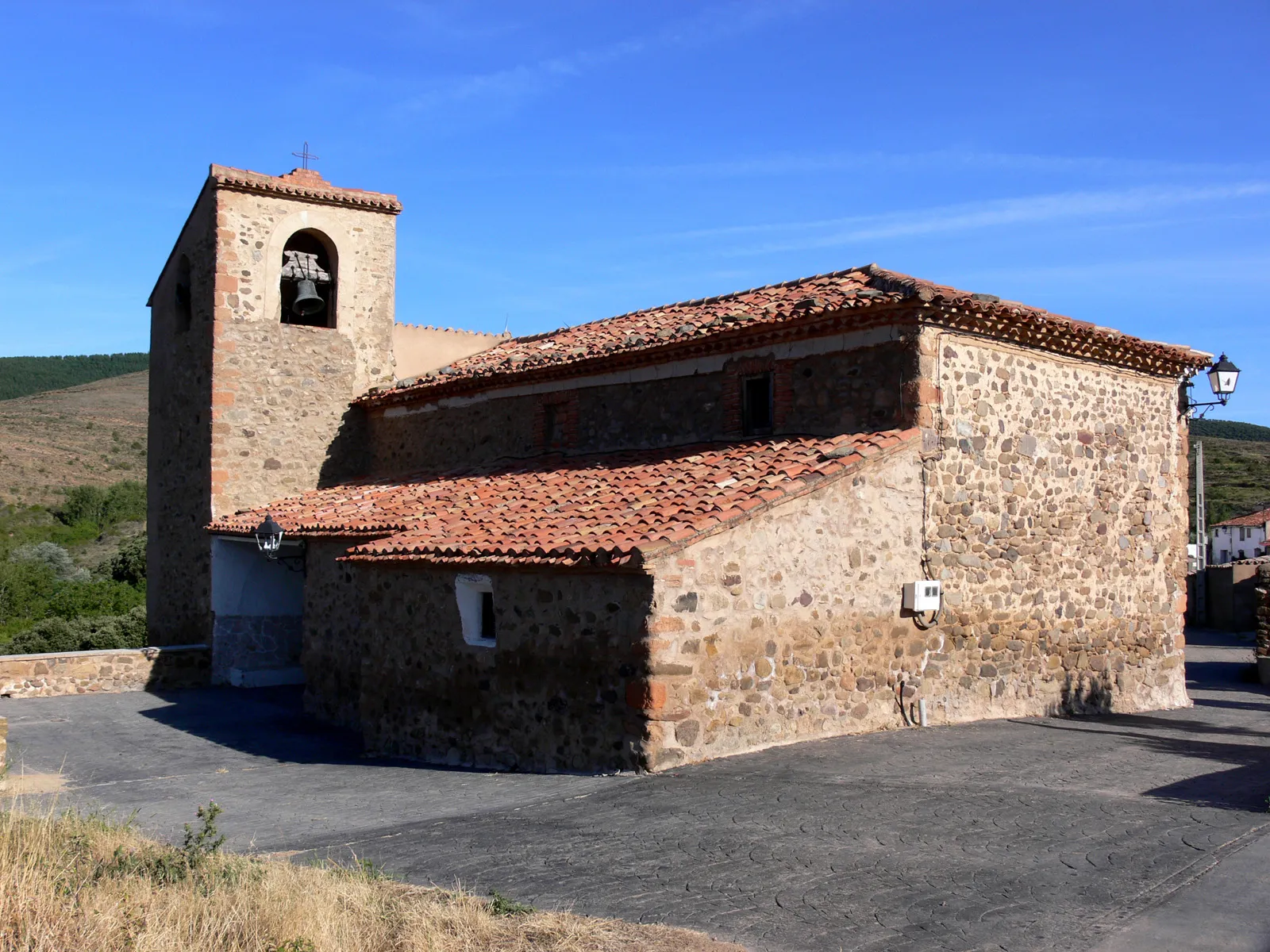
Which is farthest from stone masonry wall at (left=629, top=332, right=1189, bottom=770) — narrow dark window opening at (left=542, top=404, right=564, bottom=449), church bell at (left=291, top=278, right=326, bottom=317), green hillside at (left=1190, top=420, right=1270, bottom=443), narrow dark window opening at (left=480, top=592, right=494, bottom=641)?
green hillside at (left=1190, top=420, right=1270, bottom=443)

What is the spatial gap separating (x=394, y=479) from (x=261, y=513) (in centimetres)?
197

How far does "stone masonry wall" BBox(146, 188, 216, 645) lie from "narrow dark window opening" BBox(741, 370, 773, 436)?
8.89 meters

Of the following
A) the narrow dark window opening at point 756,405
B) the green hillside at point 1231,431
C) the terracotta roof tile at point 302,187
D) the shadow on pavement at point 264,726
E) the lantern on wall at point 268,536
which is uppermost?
the green hillside at point 1231,431

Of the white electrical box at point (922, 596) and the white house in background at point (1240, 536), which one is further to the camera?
the white house in background at point (1240, 536)

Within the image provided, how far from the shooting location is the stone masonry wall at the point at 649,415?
11680 millimetres

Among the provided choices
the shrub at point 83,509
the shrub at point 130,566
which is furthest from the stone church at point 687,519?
the shrub at point 83,509

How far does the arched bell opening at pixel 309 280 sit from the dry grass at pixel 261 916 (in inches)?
516

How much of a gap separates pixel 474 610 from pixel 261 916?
5.93 m

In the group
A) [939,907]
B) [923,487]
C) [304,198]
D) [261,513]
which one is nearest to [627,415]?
[923,487]

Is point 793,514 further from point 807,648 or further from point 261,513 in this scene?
point 261,513

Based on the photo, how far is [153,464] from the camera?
19.8 meters

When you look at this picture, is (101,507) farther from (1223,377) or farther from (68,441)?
(1223,377)

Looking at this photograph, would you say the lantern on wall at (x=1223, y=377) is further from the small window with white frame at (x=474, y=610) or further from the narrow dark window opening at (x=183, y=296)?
the narrow dark window opening at (x=183, y=296)

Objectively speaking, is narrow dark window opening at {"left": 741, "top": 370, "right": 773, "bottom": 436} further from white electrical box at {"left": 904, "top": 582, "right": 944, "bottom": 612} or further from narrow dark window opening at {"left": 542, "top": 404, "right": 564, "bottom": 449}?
narrow dark window opening at {"left": 542, "top": 404, "right": 564, "bottom": 449}
